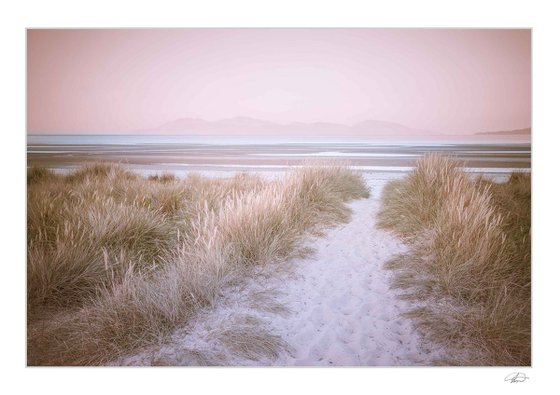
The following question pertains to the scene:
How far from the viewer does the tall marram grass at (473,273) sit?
2.45 metres

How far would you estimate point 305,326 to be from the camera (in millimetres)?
2561

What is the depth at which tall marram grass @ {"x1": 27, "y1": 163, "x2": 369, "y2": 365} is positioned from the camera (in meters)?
2.37

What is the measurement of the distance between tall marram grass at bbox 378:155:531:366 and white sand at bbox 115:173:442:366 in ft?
0.67

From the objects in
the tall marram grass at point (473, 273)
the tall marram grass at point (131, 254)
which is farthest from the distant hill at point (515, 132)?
the tall marram grass at point (131, 254)

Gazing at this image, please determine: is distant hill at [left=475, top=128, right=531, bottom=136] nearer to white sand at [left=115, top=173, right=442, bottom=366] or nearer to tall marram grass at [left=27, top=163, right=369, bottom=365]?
white sand at [left=115, top=173, right=442, bottom=366]

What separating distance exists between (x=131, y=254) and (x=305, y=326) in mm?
1802

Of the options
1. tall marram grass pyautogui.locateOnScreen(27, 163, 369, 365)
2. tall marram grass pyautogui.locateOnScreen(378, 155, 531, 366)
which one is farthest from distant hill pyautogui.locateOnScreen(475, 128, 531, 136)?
tall marram grass pyautogui.locateOnScreen(27, 163, 369, 365)

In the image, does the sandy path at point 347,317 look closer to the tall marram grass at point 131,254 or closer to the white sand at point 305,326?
the white sand at point 305,326

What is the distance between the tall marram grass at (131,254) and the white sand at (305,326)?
16 cm

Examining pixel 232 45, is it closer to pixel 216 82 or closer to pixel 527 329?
pixel 216 82

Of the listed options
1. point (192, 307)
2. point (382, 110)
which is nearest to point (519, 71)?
point (382, 110)
